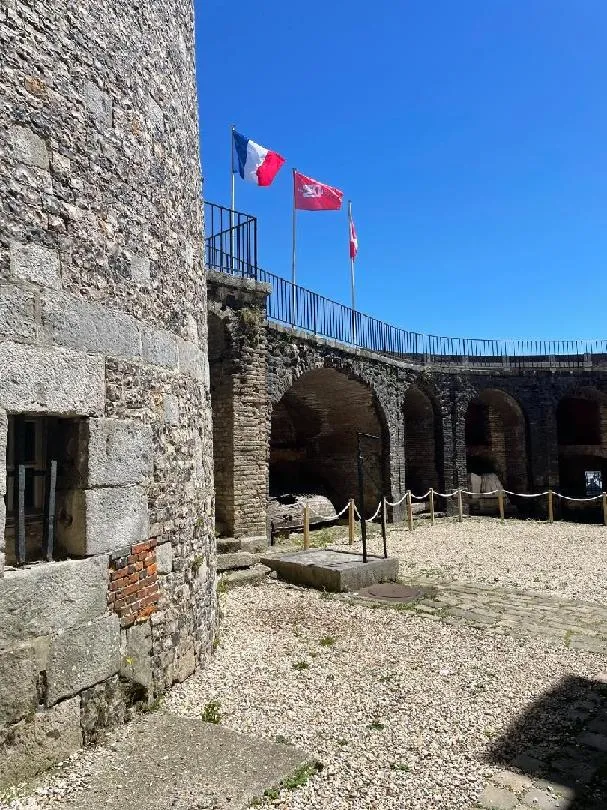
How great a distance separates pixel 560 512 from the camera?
67.5 ft

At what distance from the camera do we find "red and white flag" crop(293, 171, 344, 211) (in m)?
15.4

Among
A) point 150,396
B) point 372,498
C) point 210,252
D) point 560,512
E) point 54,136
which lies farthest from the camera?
point 560,512

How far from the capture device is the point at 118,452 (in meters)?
3.93

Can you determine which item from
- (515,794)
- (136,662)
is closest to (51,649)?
(136,662)

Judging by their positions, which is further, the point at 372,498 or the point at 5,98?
the point at 372,498

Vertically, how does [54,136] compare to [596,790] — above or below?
above

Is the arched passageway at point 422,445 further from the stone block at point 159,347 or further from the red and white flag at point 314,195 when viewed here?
the stone block at point 159,347

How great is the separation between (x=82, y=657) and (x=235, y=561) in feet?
19.4

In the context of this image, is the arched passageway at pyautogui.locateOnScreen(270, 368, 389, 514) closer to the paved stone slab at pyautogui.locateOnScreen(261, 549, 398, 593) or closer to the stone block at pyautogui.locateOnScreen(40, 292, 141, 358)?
the paved stone slab at pyautogui.locateOnScreen(261, 549, 398, 593)

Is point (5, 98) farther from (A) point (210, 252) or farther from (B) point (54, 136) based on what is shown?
(A) point (210, 252)

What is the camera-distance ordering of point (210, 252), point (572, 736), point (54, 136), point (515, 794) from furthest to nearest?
point (210, 252)
point (572, 736)
point (54, 136)
point (515, 794)

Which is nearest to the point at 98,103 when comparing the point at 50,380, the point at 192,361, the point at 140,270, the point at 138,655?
the point at 140,270

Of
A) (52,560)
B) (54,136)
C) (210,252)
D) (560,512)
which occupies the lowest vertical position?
(560,512)

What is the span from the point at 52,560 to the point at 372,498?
46.1 feet
